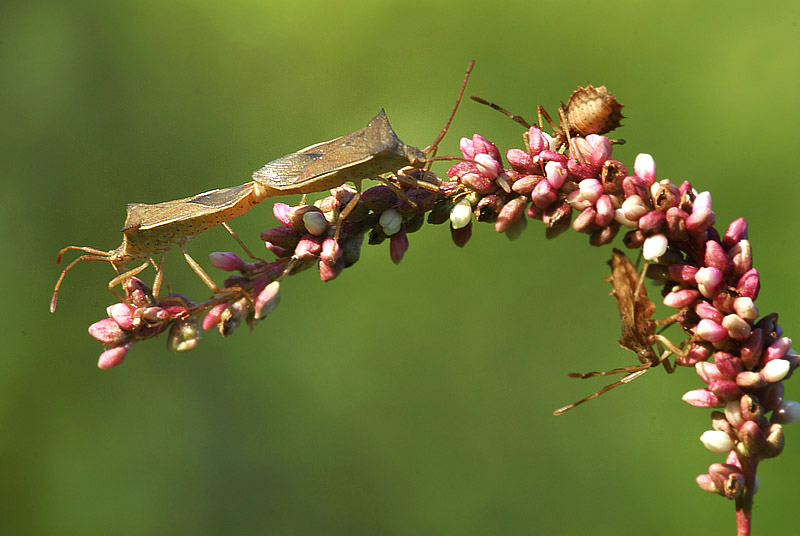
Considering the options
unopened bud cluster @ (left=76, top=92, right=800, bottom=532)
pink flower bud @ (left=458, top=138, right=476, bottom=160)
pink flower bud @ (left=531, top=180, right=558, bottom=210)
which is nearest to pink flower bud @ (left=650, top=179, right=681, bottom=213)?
unopened bud cluster @ (left=76, top=92, right=800, bottom=532)

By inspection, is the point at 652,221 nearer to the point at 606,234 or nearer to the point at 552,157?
the point at 606,234

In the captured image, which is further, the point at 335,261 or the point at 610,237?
the point at 335,261

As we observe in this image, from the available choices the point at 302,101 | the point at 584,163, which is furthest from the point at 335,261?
the point at 302,101

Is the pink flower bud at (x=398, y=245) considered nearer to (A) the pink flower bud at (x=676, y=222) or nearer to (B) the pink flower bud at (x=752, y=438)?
(A) the pink flower bud at (x=676, y=222)

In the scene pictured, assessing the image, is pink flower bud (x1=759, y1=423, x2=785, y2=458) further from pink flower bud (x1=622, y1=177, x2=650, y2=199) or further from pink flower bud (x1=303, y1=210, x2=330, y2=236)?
pink flower bud (x1=303, y1=210, x2=330, y2=236)

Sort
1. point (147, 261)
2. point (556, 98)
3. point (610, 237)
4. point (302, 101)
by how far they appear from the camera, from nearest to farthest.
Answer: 1. point (610, 237)
2. point (147, 261)
3. point (556, 98)
4. point (302, 101)

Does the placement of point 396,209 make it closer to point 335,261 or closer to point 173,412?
point 335,261

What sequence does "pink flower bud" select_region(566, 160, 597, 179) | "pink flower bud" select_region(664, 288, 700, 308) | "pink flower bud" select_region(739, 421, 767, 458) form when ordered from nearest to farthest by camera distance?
"pink flower bud" select_region(739, 421, 767, 458) < "pink flower bud" select_region(664, 288, 700, 308) < "pink flower bud" select_region(566, 160, 597, 179)
